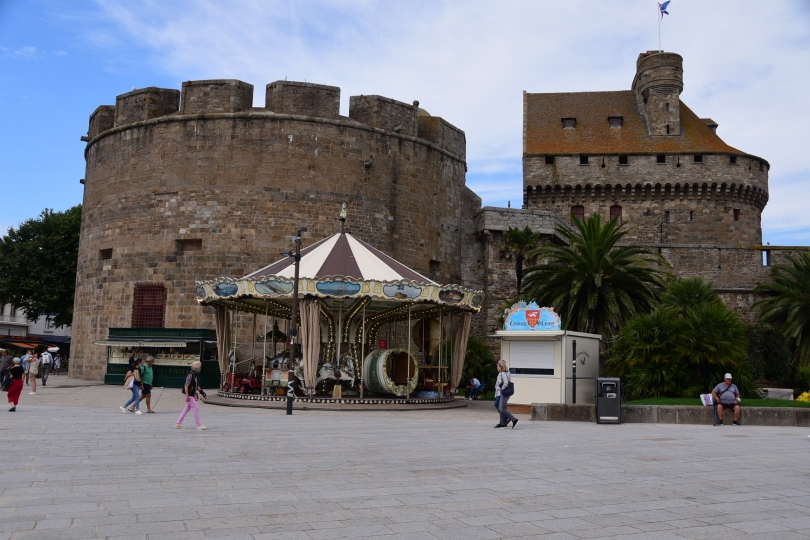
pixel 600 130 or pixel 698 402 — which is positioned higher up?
pixel 600 130

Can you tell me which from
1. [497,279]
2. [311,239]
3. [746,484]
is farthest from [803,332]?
[746,484]

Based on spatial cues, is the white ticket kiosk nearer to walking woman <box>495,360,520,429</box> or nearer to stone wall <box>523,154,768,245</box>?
walking woman <box>495,360,520,429</box>

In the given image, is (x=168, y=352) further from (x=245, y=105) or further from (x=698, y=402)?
(x=698, y=402)

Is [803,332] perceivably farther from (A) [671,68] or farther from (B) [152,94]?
(B) [152,94]

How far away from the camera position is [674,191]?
4600 centimetres

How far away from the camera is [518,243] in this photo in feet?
110

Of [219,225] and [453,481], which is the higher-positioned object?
[219,225]

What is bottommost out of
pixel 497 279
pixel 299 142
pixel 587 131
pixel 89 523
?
pixel 89 523

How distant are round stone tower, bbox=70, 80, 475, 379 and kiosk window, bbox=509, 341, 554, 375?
11282 mm

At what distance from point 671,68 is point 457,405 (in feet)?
112

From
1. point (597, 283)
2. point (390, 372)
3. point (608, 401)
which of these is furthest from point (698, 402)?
point (390, 372)

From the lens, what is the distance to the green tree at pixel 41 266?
4053 centimetres

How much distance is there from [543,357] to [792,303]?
20054 mm

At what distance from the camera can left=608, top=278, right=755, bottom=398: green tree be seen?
60.3ft
